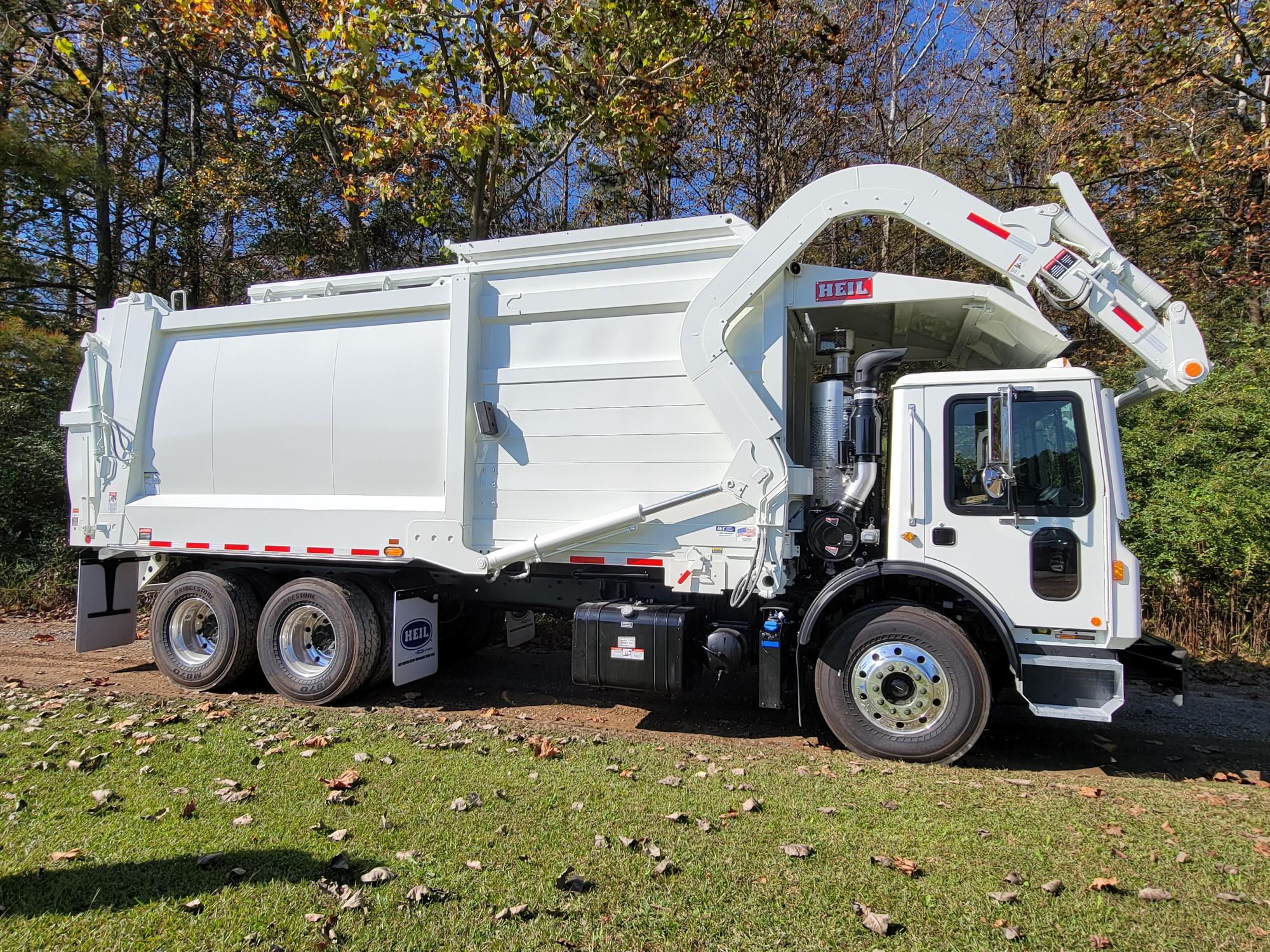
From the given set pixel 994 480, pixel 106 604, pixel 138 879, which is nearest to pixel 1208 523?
pixel 994 480

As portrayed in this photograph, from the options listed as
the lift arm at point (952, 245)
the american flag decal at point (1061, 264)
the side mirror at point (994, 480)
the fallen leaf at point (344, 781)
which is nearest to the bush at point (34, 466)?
the fallen leaf at point (344, 781)

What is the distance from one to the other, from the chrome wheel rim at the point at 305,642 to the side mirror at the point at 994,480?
503 cm

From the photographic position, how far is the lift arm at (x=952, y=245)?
478 centimetres

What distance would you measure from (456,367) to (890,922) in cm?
437

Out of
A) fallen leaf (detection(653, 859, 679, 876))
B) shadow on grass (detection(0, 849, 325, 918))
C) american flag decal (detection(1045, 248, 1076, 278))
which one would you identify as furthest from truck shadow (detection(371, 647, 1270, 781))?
american flag decal (detection(1045, 248, 1076, 278))

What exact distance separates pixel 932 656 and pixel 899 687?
290 mm

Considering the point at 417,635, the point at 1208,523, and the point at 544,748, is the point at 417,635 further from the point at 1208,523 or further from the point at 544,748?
the point at 1208,523

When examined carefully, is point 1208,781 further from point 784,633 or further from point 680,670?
point 680,670

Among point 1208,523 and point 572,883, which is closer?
point 572,883

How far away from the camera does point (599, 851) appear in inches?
137

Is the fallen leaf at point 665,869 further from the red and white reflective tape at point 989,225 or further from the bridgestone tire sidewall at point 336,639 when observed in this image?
the red and white reflective tape at point 989,225

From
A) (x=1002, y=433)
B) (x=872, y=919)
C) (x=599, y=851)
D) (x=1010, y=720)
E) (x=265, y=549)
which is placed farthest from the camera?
(x=265, y=549)

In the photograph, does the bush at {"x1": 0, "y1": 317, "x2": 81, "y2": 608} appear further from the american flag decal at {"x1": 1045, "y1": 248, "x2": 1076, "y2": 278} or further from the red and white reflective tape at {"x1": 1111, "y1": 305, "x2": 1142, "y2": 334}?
the red and white reflective tape at {"x1": 1111, "y1": 305, "x2": 1142, "y2": 334}

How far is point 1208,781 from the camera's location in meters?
4.69
